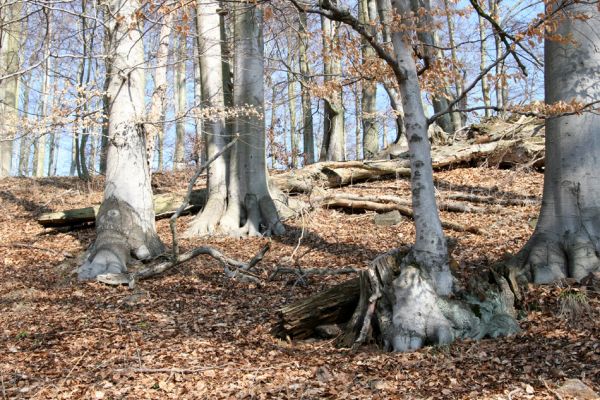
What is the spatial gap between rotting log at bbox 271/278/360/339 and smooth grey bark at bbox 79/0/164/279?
4103mm

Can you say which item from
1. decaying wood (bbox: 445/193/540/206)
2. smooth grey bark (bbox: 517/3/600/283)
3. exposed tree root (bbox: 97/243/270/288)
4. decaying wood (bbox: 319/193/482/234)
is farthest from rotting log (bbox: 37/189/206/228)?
smooth grey bark (bbox: 517/3/600/283)

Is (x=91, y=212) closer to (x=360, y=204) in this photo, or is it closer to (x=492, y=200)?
(x=360, y=204)

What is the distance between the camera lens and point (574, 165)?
5.96m

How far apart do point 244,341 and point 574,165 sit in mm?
4086

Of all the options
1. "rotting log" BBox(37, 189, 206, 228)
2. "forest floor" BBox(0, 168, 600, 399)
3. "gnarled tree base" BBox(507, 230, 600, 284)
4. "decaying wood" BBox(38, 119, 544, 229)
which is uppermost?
"decaying wood" BBox(38, 119, 544, 229)

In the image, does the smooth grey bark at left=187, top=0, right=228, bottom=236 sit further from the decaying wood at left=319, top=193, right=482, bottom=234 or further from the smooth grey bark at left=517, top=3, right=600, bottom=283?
the smooth grey bark at left=517, top=3, right=600, bottom=283

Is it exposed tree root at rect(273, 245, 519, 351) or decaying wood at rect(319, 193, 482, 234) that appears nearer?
exposed tree root at rect(273, 245, 519, 351)

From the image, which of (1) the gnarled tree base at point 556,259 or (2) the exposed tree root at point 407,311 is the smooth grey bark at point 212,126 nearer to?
(2) the exposed tree root at point 407,311

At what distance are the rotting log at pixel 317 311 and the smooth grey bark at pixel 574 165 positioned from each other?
2072 mm

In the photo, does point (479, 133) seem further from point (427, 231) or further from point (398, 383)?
point (398, 383)

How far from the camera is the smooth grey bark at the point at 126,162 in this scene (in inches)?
351

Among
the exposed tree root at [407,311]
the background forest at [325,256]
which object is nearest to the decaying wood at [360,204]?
the background forest at [325,256]

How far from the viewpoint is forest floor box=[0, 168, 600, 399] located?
432 centimetres

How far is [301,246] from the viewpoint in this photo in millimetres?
9734
